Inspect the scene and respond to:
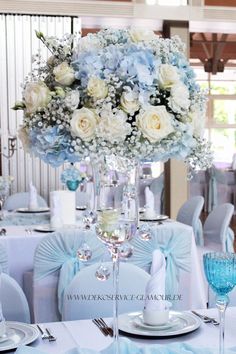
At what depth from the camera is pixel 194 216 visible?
5.15m

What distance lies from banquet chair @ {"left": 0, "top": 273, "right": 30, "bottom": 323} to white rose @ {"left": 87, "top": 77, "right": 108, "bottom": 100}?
1024 mm

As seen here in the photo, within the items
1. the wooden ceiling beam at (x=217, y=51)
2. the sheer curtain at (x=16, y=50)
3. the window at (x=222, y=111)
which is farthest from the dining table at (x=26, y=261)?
the window at (x=222, y=111)

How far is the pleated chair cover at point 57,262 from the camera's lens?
2984mm

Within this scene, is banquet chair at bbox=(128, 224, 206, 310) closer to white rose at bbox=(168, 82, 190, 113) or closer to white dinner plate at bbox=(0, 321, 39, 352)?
white dinner plate at bbox=(0, 321, 39, 352)

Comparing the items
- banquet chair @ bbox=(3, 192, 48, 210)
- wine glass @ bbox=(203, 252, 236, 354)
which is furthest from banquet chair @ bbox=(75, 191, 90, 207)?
wine glass @ bbox=(203, 252, 236, 354)

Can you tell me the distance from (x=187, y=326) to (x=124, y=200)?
50cm

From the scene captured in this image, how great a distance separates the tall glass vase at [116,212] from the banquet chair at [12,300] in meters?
0.75

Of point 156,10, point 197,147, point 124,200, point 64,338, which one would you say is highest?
point 156,10

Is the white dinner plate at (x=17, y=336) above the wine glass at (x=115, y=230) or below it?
below

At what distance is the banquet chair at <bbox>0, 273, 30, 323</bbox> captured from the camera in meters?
2.34

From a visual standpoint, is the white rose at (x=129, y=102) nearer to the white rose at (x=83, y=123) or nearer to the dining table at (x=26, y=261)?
the white rose at (x=83, y=123)

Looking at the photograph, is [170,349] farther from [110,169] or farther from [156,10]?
[156,10]

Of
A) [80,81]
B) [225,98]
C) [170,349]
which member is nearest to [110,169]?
[80,81]

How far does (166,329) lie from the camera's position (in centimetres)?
188
